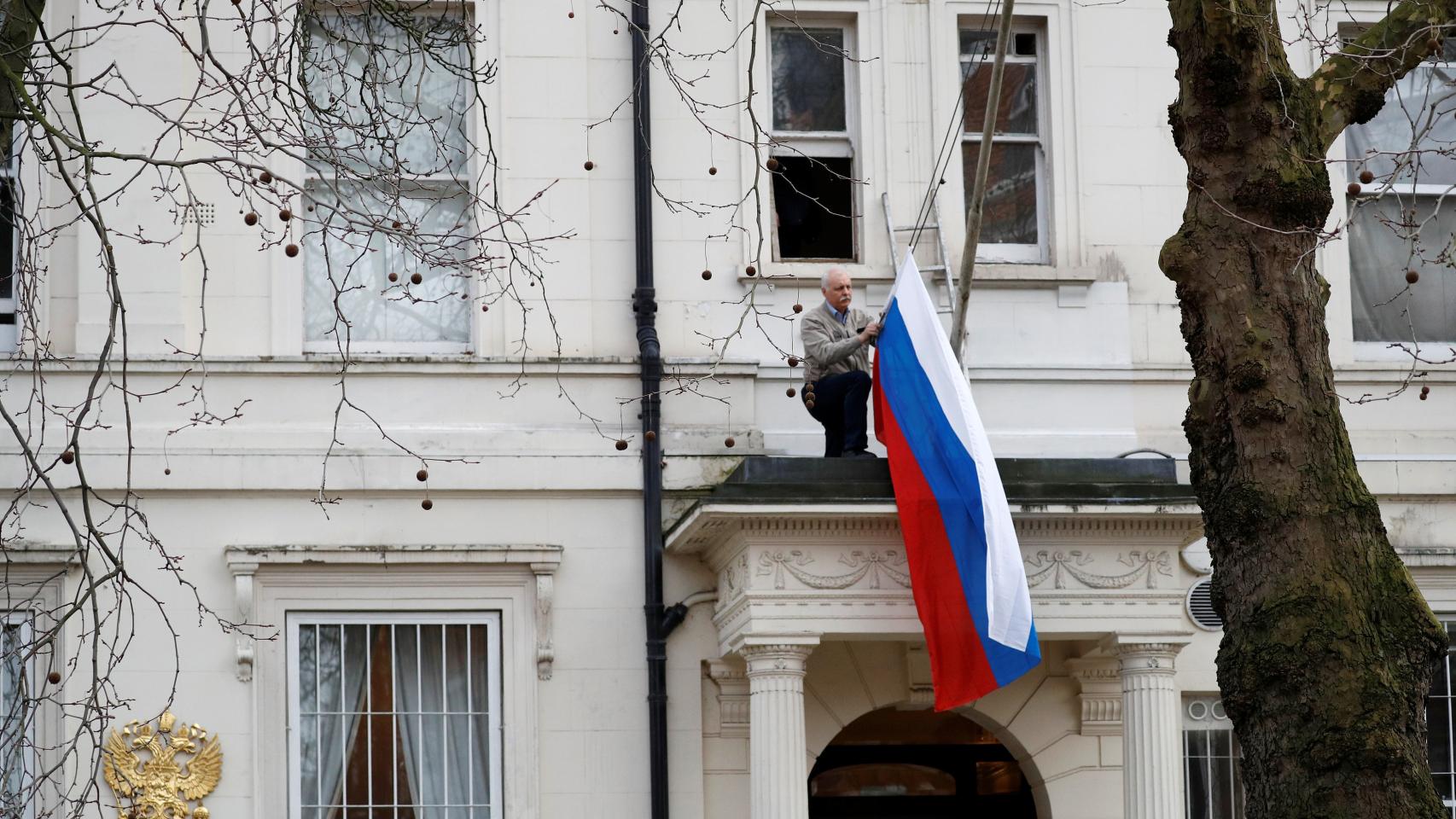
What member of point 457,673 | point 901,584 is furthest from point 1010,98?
point 457,673

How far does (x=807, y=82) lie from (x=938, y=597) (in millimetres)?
3914

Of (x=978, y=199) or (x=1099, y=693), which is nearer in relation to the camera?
(x=978, y=199)

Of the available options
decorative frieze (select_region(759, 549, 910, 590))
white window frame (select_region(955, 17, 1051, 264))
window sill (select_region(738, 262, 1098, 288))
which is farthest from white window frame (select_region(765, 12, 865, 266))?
decorative frieze (select_region(759, 549, 910, 590))

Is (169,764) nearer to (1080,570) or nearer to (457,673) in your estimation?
(457,673)

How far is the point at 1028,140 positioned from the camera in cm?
1426

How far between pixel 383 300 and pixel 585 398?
4.86 feet

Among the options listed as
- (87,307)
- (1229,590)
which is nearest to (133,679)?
(87,307)

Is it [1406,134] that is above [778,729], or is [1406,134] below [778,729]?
above

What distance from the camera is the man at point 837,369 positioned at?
41.5ft

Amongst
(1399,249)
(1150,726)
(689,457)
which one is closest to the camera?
(1150,726)

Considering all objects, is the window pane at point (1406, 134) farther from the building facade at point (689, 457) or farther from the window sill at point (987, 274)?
the window sill at point (987, 274)

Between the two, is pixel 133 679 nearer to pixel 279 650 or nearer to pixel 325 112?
pixel 279 650

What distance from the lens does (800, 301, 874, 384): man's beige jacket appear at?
1256 centimetres

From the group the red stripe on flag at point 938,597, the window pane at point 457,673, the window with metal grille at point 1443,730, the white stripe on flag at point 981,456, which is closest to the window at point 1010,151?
the white stripe on flag at point 981,456
